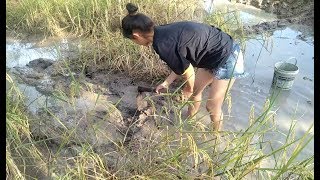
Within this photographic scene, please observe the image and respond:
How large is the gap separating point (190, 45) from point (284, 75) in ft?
5.62

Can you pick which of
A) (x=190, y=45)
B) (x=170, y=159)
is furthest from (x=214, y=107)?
(x=170, y=159)

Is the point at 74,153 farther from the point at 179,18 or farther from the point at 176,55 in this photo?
the point at 179,18

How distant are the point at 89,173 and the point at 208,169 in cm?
87

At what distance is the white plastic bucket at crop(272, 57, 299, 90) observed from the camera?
3938 millimetres

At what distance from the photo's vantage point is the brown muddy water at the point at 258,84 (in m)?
3.64

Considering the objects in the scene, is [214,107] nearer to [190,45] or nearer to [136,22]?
[190,45]

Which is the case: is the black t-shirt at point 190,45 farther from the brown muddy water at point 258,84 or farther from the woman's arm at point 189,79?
the brown muddy water at point 258,84

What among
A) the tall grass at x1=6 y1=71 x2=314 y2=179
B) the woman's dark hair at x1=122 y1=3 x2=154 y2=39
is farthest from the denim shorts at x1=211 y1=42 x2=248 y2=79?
the woman's dark hair at x1=122 y1=3 x2=154 y2=39

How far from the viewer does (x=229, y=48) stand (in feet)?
9.38

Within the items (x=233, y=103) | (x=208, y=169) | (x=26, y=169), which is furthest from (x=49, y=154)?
(x=233, y=103)

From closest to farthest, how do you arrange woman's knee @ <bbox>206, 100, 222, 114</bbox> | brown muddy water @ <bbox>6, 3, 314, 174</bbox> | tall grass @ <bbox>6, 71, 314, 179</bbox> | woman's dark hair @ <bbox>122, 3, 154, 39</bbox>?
tall grass @ <bbox>6, 71, 314, 179</bbox>
woman's dark hair @ <bbox>122, 3, 154, 39</bbox>
woman's knee @ <bbox>206, 100, 222, 114</bbox>
brown muddy water @ <bbox>6, 3, 314, 174</bbox>

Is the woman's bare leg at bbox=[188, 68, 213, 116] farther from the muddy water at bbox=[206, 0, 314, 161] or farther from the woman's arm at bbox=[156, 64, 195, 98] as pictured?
the muddy water at bbox=[206, 0, 314, 161]

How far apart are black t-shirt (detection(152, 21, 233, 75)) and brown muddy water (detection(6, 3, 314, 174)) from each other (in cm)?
56

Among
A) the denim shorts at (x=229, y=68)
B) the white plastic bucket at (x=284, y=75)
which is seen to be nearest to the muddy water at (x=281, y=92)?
the white plastic bucket at (x=284, y=75)
